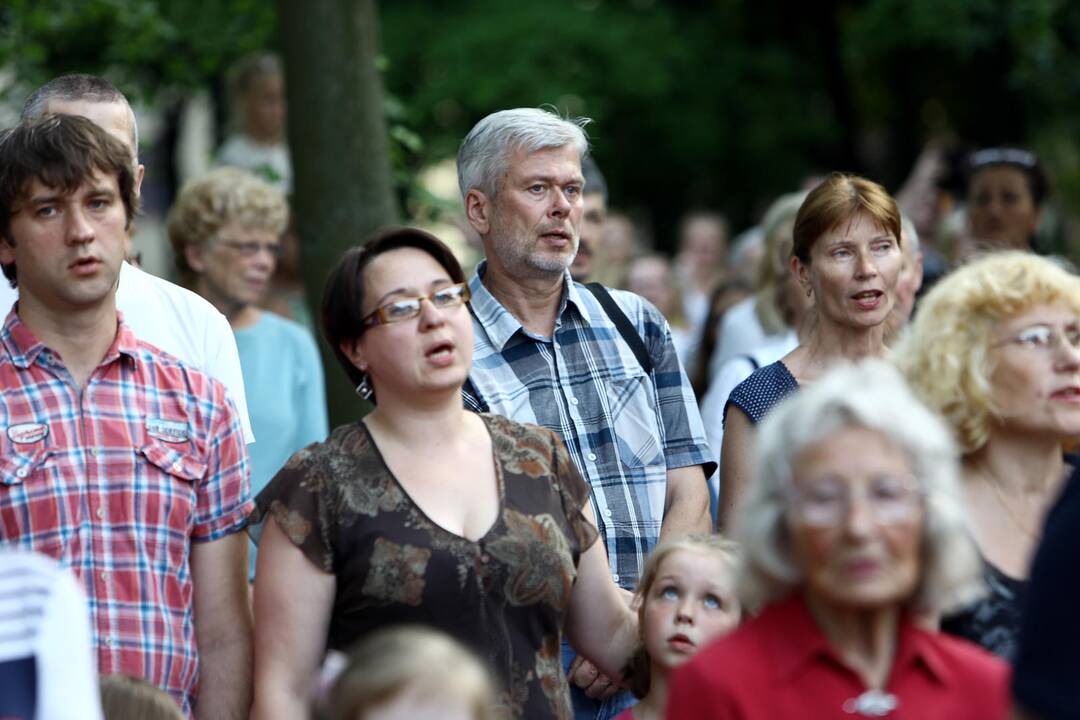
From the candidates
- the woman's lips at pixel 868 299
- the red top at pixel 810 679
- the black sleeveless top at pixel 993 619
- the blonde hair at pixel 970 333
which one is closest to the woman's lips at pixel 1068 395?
the blonde hair at pixel 970 333

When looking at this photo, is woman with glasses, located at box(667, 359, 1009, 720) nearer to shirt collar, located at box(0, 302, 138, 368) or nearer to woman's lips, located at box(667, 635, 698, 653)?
woman's lips, located at box(667, 635, 698, 653)

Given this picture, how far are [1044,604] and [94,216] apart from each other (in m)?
2.49

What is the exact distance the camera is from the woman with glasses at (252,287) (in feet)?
21.8

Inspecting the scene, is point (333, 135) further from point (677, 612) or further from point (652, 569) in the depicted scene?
point (677, 612)

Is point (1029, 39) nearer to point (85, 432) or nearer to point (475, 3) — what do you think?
point (475, 3)

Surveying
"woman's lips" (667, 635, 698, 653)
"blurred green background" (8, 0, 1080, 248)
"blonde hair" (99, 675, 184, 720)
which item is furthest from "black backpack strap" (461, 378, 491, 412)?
"blurred green background" (8, 0, 1080, 248)

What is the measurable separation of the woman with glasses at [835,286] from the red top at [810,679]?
207cm

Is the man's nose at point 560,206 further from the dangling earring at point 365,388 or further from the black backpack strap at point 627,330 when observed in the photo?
the dangling earring at point 365,388

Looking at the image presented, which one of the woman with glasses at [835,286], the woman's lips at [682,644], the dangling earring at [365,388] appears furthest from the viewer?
the woman with glasses at [835,286]

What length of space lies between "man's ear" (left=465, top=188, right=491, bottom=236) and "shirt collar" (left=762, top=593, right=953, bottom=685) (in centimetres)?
239

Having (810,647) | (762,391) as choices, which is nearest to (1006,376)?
(810,647)

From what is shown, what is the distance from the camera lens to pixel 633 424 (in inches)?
203

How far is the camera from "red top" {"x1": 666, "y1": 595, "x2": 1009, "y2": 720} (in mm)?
3137

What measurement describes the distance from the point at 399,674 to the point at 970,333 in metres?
1.74
